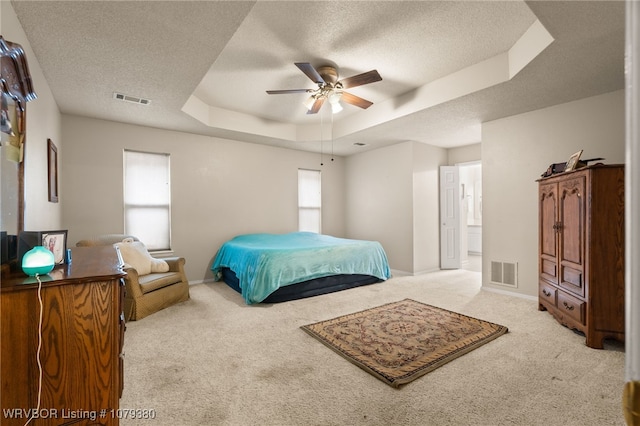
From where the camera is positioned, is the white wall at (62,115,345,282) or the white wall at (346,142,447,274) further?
the white wall at (346,142,447,274)

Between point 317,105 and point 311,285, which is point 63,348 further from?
point 317,105

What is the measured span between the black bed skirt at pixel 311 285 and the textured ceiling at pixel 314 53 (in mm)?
2464

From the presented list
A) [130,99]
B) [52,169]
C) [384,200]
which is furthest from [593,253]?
[52,169]

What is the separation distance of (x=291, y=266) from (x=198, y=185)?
2.33 m

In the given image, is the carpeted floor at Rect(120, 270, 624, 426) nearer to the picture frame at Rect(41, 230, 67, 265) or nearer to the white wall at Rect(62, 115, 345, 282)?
the picture frame at Rect(41, 230, 67, 265)

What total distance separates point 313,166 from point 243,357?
183 inches

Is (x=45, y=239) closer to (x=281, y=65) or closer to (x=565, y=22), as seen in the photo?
(x=281, y=65)

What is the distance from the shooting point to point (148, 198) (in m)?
4.66

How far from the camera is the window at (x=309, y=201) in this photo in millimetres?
6381

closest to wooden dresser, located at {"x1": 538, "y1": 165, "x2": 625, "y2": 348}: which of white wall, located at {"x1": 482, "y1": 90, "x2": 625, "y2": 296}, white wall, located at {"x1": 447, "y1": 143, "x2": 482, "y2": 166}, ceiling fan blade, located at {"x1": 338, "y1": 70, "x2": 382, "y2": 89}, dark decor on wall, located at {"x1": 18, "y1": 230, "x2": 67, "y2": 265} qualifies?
white wall, located at {"x1": 482, "y1": 90, "x2": 625, "y2": 296}

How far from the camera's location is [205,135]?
5.10m

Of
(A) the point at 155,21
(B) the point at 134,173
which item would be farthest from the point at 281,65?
(B) the point at 134,173

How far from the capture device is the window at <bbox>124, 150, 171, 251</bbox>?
451 centimetres

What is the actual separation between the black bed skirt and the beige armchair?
2.83 ft
